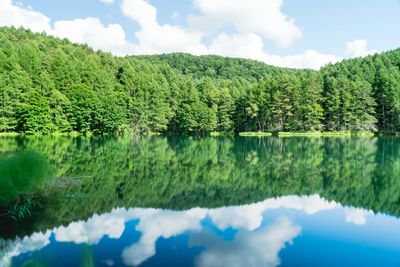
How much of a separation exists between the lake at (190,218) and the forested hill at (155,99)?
44.2 m

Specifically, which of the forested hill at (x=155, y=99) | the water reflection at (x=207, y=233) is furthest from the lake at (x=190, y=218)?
the forested hill at (x=155, y=99)

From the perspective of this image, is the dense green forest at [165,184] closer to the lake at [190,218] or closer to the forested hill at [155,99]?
the lake at [190,218]

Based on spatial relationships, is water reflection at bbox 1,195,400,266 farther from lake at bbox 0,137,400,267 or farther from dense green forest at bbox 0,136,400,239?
dense green forest at bbox 0,136,400,239

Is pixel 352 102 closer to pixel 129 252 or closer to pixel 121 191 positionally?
pixel 121 191

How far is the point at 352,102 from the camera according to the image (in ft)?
247

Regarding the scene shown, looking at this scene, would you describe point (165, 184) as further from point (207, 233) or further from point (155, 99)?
point (155, 99)

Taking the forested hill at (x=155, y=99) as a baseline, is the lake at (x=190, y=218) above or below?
below

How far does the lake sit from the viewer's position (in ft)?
29.2

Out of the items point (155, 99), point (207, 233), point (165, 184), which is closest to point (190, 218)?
point (207, 233)

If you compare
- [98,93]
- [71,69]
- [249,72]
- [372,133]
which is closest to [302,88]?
[372,133]

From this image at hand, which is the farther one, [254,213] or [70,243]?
[254,213]

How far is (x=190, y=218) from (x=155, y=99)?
223 ft

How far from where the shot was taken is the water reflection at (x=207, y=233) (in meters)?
8.71

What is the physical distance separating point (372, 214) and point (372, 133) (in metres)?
64.7
